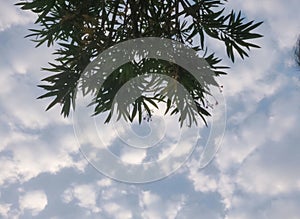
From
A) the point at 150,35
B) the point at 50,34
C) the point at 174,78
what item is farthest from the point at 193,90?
the point at 50,34

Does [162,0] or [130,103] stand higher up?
[162,0]

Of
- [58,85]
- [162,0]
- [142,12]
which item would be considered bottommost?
[58,85]

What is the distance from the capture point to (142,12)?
3510 mm

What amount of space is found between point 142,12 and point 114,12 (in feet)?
0.67

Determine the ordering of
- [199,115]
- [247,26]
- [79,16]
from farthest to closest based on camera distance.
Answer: [199,115] → [247,26] → [79,16]

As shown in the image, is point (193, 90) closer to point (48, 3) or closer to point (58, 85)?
point (58, 85)

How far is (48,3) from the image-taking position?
138 inches

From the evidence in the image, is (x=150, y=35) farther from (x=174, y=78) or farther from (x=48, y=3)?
(x=48, y=3)

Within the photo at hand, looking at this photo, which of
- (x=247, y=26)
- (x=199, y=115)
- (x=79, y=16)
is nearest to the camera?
(x=79, y=16)

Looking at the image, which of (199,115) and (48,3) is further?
(199,115)

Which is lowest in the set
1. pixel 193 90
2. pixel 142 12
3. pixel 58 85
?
pixel 58 85

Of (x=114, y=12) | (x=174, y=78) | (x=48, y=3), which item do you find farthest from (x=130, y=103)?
(x=48, y=3)

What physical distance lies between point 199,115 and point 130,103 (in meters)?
0.56

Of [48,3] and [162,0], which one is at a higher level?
[162,0]
